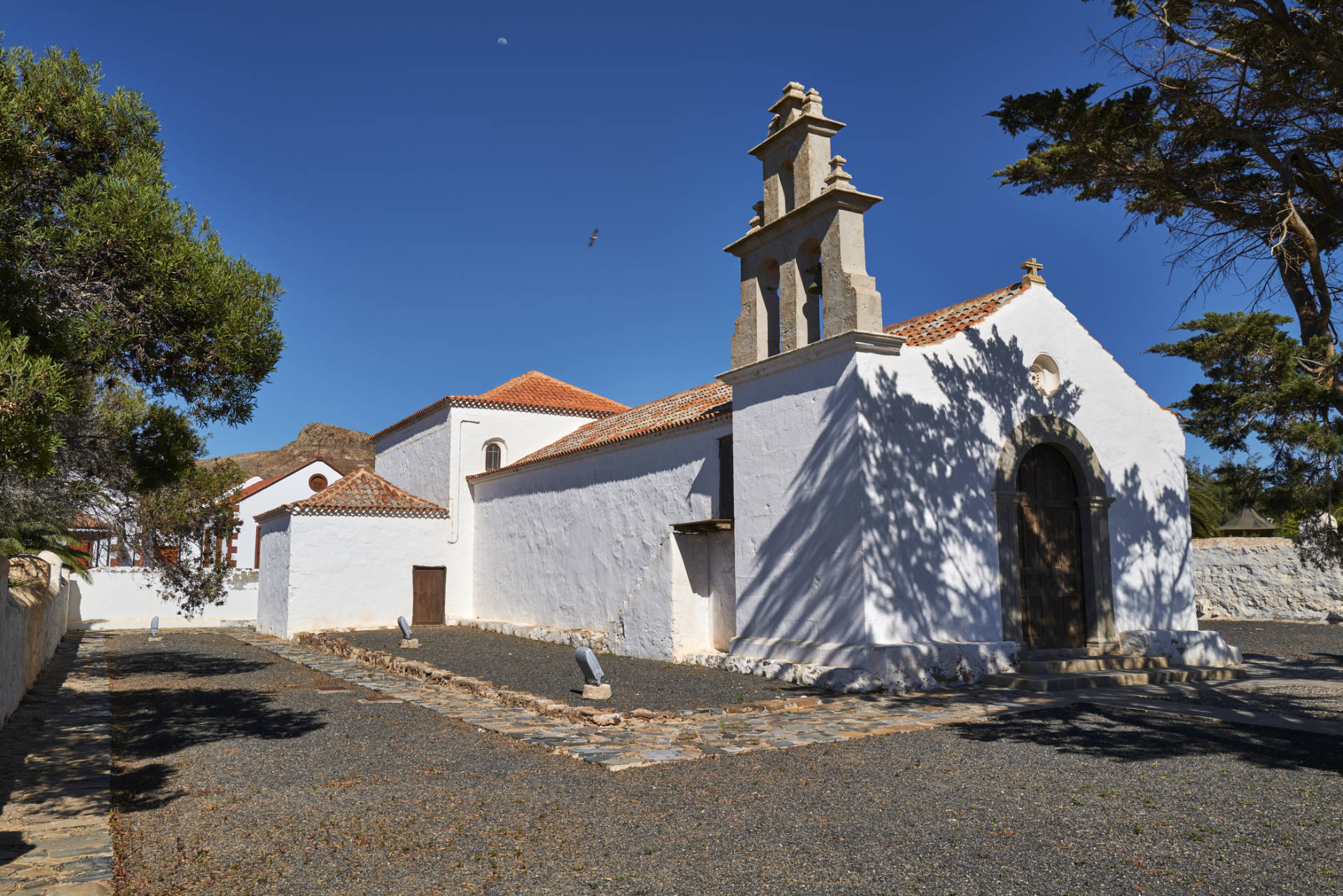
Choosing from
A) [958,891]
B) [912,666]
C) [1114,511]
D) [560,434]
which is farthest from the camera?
[560,434]

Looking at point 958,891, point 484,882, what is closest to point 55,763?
point 484,882

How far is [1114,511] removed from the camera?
12.6 m

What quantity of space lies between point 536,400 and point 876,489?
1497 centimetres

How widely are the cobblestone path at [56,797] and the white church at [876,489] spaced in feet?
25.0

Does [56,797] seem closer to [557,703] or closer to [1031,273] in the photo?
[557,703]

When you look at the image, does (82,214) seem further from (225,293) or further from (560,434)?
(560,434)

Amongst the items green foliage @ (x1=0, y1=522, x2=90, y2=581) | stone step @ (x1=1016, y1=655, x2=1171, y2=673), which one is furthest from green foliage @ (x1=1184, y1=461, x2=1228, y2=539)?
green foliage @ (x1=0, y1=522, x2=90, y2=581)

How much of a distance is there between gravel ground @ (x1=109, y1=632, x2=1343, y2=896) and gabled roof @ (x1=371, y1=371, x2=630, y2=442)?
15359 mm

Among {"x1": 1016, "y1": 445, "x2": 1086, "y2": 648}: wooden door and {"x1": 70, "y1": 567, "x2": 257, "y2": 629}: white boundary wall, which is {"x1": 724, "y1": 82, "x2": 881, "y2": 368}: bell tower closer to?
{"x1": 1016, "y1": 445, "x2": 1086, "y2": 648}: wooden door

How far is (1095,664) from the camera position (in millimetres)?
11336

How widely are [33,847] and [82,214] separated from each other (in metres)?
4.38

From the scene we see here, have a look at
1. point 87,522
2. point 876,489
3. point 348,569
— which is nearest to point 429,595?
point 348,569

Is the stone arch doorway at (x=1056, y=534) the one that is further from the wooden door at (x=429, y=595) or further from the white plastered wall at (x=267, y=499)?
the white plastered wall at (x=267, y=499)

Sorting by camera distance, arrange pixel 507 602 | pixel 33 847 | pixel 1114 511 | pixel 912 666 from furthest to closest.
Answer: pixel 507 602 → pixel 1114 511 → pixel 912 666 → pixel 33 847
